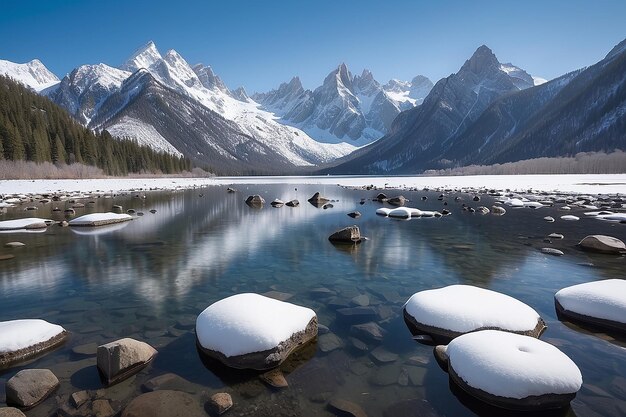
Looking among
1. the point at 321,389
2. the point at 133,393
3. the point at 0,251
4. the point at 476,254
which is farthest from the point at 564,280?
the point at 0,251

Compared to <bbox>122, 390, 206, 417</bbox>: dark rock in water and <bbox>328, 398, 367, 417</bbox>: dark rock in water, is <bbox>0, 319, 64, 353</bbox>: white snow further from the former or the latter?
<bbox>328, 398, 367, 417</bbox>: dark rock in water

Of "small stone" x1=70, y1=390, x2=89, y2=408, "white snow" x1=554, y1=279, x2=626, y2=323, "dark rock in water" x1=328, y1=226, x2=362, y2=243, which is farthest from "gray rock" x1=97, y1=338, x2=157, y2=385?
"dark rock in water" x1=328, y1=226, x2=362, y2=243

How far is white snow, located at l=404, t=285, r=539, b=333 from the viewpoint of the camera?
776 cm

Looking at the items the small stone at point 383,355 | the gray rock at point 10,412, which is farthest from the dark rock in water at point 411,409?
the gray rock at point 10,412

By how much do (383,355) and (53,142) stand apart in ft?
373

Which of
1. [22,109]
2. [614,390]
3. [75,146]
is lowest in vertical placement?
[614,390]

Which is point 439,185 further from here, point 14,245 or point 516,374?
point 516,374

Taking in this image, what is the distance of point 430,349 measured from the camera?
24.3 feet

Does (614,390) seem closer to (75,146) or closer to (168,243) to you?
(168,243)

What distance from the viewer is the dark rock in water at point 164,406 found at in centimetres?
533

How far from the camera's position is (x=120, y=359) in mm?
6266

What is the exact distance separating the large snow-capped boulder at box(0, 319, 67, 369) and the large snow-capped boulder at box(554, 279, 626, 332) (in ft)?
39.0

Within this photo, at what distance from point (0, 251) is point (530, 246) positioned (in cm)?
2469

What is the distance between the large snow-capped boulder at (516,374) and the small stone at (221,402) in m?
3.88
